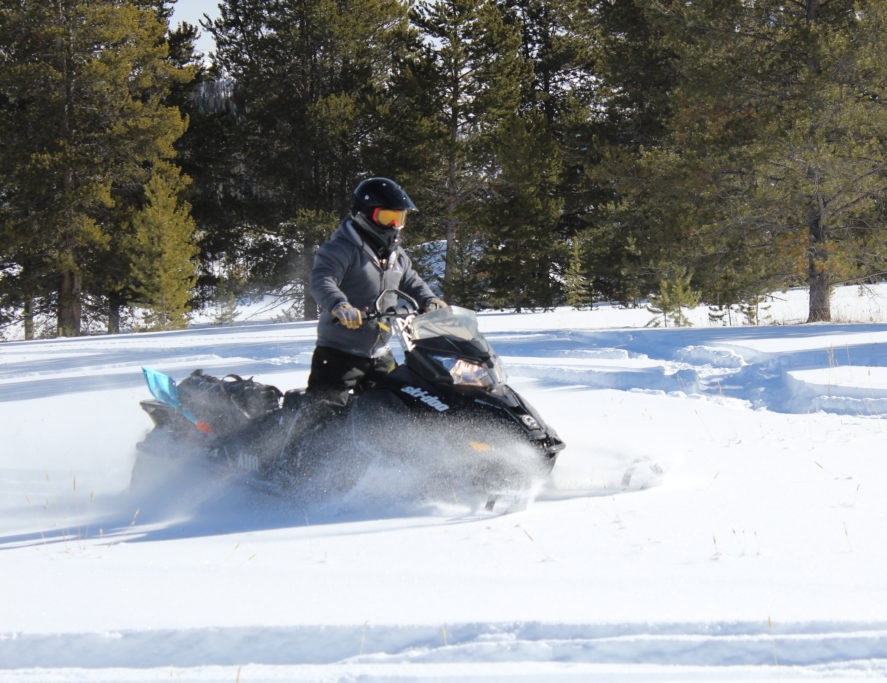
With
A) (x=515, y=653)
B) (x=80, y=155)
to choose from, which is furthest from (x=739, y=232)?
(x=80, y=155)

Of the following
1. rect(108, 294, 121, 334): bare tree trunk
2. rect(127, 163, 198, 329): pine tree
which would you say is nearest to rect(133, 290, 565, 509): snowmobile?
rect(127, 163, 198, 329): pine tree

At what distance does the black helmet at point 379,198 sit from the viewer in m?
4.92

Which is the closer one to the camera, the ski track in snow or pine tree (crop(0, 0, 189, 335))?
the ski track in snow

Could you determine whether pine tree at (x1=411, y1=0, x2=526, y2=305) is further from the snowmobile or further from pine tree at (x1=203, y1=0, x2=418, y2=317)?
the snowmobile

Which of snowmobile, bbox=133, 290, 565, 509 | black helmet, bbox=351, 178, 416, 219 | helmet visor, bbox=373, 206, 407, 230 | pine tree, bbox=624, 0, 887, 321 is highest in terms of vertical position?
pine tree, bbox=624, 0, 887, 321

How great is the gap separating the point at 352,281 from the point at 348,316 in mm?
632

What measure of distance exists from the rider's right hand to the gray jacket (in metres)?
0.25

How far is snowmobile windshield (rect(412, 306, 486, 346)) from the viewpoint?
15.1 feet

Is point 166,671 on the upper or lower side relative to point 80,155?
lower

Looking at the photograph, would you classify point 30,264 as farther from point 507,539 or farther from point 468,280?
point 507,539

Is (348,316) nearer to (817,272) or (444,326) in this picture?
(444,326)

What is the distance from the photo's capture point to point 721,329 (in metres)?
14.2

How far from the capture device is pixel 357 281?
511 centimetres

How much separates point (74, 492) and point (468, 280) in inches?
830
